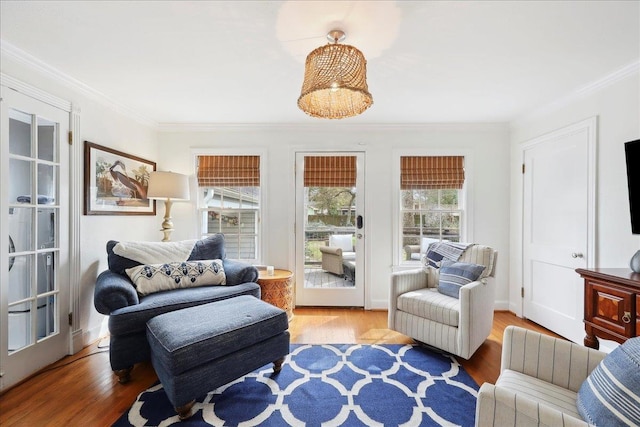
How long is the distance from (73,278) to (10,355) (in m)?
0.62

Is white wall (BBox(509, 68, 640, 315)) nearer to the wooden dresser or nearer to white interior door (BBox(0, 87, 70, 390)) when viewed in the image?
the wooden dresser

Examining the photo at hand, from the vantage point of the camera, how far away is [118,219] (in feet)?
9.51

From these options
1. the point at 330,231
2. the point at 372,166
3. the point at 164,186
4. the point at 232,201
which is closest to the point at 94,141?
the point at 164,186

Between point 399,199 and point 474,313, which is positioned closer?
point 474,313

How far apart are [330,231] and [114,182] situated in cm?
238

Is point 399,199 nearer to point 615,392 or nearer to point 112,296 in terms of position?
point 615,392

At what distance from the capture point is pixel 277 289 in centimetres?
296

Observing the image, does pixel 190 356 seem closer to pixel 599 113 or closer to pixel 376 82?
pixel 376 82

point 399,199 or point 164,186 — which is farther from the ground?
point 164,186

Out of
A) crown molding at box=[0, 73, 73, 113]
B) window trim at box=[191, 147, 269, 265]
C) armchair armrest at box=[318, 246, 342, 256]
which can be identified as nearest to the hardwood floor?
armchair armrest at box=[318, 246, 342, 256]

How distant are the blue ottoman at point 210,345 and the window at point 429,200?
2.05 meters

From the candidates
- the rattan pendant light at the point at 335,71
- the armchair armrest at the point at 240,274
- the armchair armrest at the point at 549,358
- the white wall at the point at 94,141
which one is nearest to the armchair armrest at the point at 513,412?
the armchair armrest at the point at 549,358

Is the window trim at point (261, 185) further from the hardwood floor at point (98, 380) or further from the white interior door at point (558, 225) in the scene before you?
the white interior door at point (558, 225)

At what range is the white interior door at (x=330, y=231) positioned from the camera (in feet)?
11.4
